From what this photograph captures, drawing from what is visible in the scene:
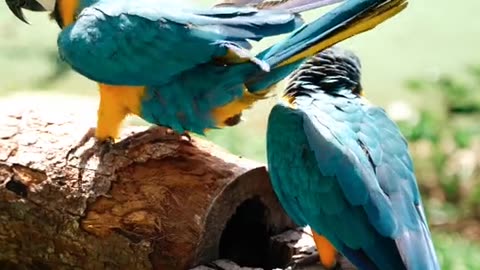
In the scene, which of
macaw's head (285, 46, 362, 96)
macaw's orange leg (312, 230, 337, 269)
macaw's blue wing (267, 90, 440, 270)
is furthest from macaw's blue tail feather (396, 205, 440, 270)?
macaw's head (285, 46, 362, 96)

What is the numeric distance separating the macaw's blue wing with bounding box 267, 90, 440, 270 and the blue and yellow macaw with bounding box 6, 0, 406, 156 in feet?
0.28

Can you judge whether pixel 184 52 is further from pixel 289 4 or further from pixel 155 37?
pixel 289 4

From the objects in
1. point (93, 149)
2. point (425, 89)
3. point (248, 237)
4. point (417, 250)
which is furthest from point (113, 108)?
point (425, 89)

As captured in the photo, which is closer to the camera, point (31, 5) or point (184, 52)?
point (184, 52)

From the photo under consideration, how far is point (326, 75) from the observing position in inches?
58.6

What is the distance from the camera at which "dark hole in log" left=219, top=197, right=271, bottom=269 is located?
1588mm

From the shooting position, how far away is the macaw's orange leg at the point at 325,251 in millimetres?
1459

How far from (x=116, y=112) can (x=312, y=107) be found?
34 centimetres

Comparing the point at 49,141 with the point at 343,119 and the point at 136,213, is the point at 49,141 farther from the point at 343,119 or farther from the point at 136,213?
the point at 343,119

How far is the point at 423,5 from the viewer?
3473 millimetres

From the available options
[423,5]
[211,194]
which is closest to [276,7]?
[211,194]

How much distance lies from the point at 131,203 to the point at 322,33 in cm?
41

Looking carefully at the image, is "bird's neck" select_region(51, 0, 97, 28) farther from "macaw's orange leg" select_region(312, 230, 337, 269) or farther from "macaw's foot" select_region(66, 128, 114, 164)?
"macaw's orange leg" select_region(312, 230, 337, 269)

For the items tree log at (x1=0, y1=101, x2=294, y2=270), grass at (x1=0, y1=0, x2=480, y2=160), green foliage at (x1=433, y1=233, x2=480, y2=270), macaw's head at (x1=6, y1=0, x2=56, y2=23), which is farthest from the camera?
grass at (x1=0, y1=0, x2=480, y2=160)
